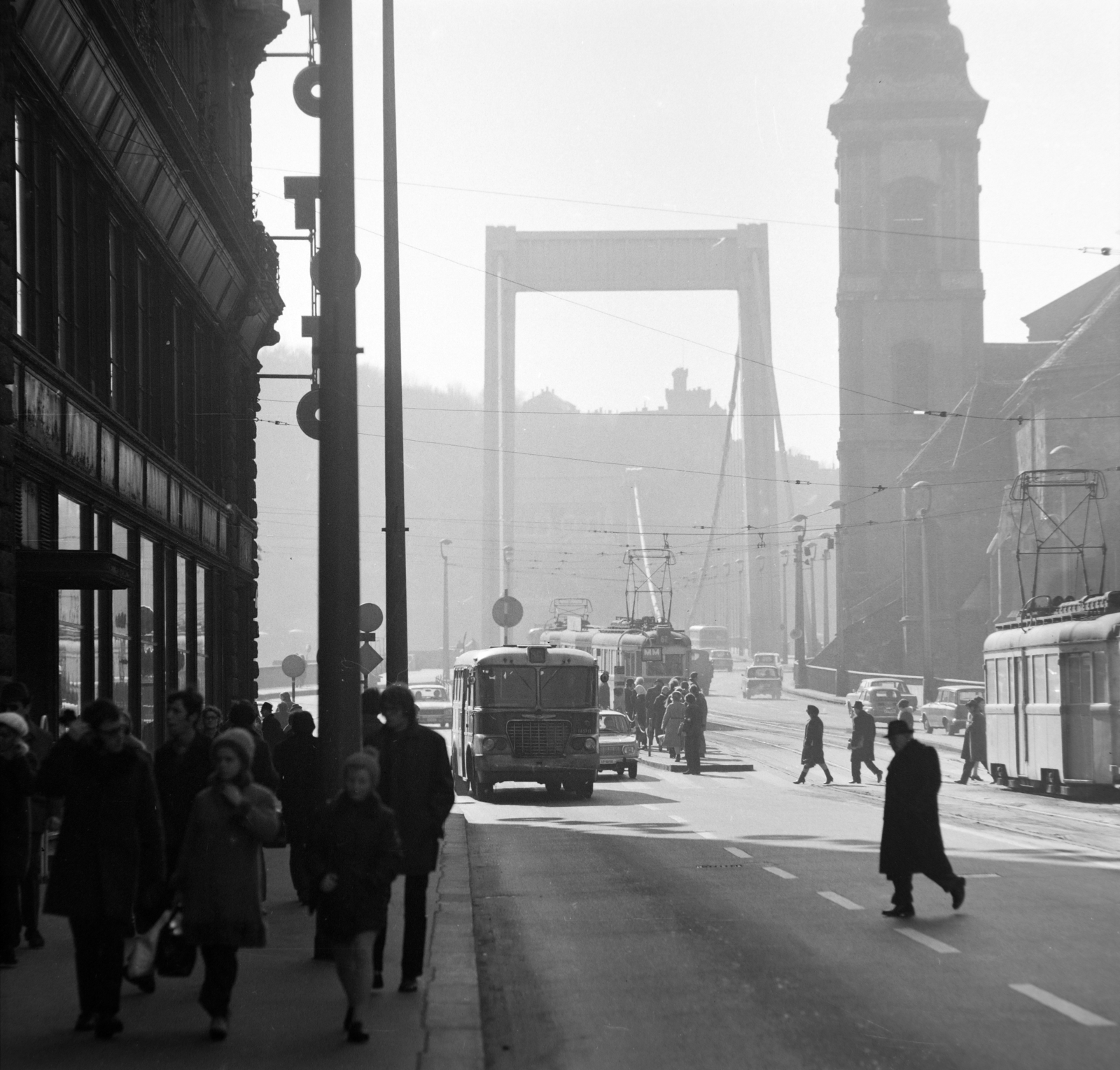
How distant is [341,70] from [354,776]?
4.35 metres

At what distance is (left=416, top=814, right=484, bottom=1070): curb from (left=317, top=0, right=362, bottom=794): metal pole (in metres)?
1.27

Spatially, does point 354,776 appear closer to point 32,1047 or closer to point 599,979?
point 32,1047

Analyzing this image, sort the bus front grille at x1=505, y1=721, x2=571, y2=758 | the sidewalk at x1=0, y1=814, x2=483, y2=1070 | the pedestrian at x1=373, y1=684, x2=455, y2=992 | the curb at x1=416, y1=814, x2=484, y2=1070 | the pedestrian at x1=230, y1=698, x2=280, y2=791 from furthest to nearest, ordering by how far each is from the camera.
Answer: the bus front grille at x1=505, y1=721, x2=571, y2=758 → the pedestrian at x1=230, y1=698, x2=280, y2=791 → the pedestrian at x1=373, y1=684, x2=455, y2=992 → the curb at x1=416, y1=814, x2=484, y2=1070 → the sidewalk at x1=0, y1=814, x2=483, y2=1070

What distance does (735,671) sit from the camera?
114 m

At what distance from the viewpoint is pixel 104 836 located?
8227 mm

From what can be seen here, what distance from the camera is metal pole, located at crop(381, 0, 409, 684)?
71.2 feet

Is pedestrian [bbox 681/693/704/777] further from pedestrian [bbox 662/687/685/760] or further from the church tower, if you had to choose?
the church tower

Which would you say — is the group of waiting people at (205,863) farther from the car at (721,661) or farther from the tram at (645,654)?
the car at (721,661)

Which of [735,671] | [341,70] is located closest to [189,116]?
[341,70]

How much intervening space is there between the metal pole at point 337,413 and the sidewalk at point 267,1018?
47.5 inches

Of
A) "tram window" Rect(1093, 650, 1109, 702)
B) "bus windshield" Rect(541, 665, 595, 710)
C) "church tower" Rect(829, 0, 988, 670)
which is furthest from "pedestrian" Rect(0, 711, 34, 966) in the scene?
"church tower" Rect(829, 0, 988, 670)

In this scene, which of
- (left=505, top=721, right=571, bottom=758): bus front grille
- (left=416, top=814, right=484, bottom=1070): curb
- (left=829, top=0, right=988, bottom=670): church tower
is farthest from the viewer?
(left=829, top=0, right=988, bottom=670): church tower

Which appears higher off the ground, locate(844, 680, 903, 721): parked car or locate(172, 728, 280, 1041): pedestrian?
locate(172, 728, 280, 1041): pedestrian

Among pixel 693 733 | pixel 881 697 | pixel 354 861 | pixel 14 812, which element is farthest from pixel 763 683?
pixel 354 861
